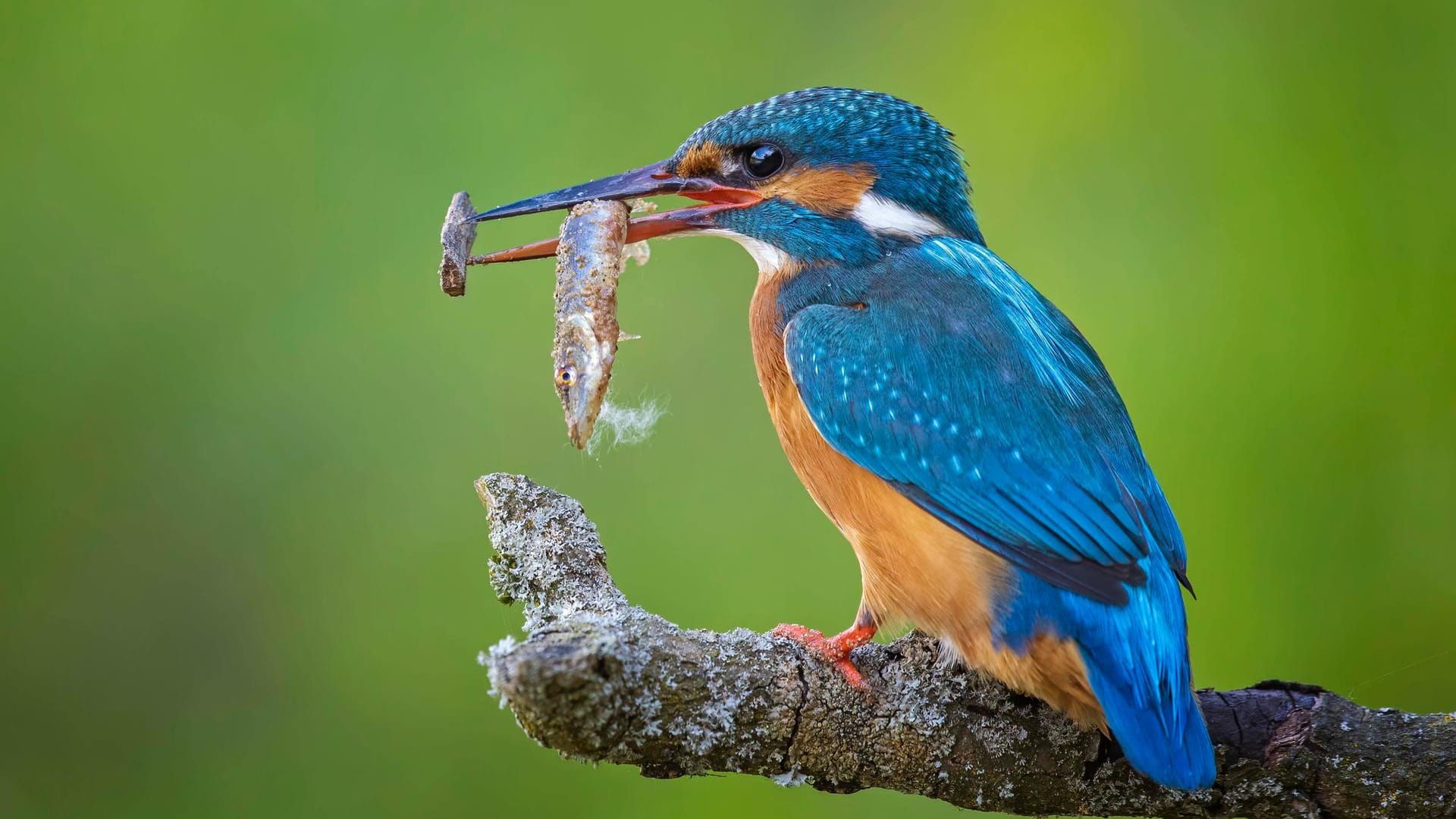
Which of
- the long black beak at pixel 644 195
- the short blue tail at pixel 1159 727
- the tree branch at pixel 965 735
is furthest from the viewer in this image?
the long black beak at pixel 644 195

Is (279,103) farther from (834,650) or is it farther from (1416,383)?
(1416,383)

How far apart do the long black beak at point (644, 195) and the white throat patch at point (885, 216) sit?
196mm

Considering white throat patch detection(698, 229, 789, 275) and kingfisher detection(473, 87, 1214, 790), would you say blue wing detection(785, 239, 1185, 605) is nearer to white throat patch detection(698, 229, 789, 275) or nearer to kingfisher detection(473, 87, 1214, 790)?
kingfisher detection(473, 87, 1214, 790)

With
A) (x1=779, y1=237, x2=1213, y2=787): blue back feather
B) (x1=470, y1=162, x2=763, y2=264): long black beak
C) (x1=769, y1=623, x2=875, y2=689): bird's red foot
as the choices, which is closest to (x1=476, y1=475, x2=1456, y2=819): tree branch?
(x1=769, y1=623, x2=875, y2=689): bird's red foot

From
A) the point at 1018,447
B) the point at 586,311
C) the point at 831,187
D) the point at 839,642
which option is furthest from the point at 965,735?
the point at 831,187

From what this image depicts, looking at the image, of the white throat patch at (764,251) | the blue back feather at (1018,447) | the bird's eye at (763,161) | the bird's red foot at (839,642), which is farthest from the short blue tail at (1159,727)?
the bird's eye at (763,161)

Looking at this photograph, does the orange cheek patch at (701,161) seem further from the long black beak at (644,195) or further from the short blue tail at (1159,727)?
the short blue tail at (1159,727)

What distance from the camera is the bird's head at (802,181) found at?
2.40 meters

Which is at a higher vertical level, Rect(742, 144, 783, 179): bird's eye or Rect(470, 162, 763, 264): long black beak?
Rect(742, 144, 783, 179): bird's eye

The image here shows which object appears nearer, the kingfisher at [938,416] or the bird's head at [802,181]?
the kingfisher at [938,416]

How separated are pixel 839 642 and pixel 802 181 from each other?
0.89 m

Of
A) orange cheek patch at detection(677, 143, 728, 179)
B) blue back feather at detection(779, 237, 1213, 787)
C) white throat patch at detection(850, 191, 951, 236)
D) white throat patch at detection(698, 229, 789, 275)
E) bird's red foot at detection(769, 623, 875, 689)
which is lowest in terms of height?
bird's red foot at detection(769, 623, 875, 689)

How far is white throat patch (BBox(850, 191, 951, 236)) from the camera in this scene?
2.42 metres

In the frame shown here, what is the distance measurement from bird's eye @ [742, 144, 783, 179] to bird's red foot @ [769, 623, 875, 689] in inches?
33.5
